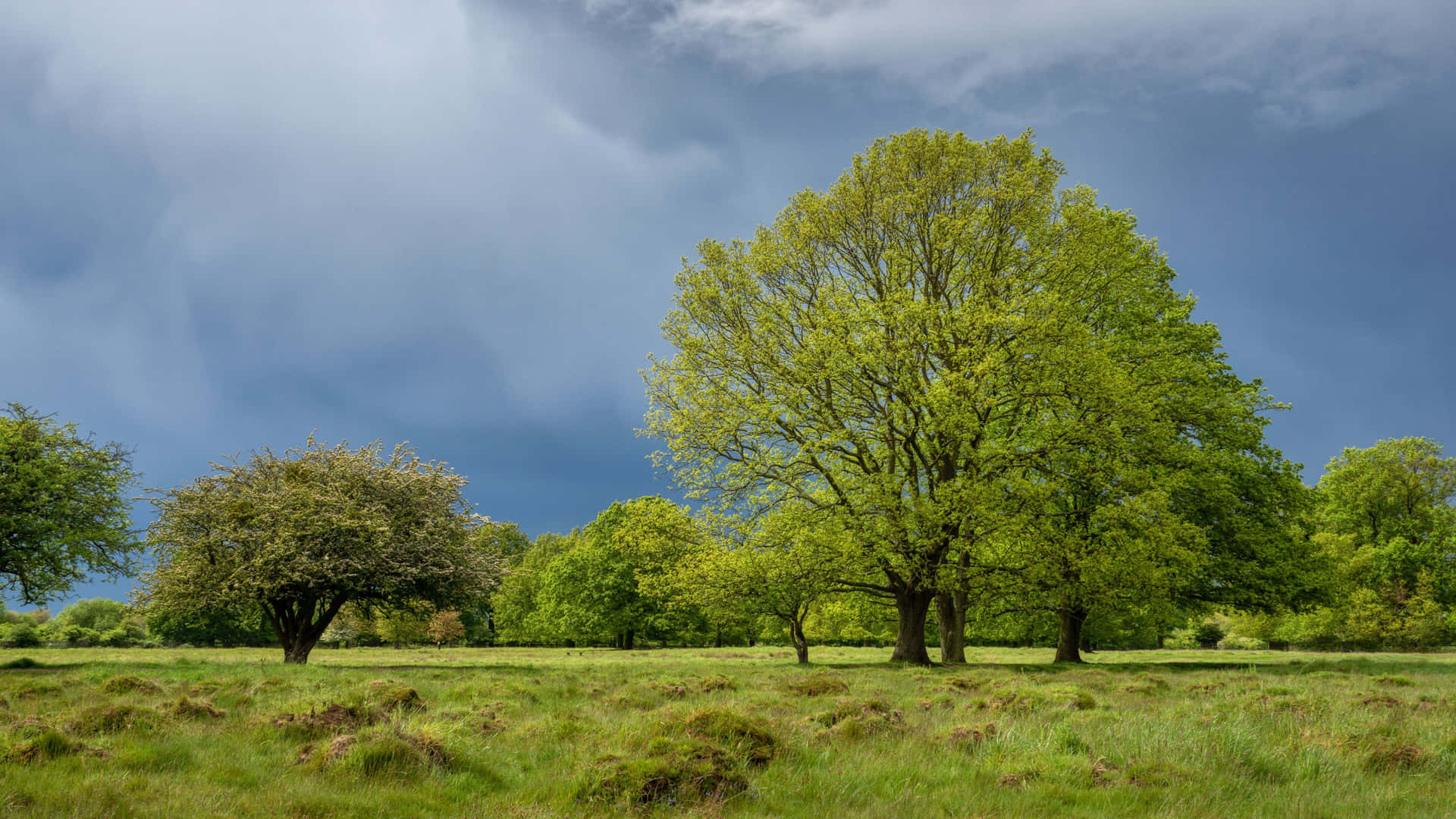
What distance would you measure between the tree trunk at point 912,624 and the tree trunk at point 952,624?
85 centimetres

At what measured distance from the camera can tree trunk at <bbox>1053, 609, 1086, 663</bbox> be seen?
29391mm

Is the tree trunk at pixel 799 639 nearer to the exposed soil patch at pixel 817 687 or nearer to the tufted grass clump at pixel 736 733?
the exposed soil patch at pixel 817 687

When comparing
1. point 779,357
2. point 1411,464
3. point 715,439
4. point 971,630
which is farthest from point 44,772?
point 1411,464

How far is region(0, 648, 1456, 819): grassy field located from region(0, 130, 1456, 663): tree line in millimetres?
10843

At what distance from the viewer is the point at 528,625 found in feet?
224

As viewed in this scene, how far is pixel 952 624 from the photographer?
92.1 ft

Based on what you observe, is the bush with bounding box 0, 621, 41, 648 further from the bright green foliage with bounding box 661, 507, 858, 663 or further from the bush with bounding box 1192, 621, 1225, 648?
the bush with bounding box 1192, 621, 1225, 648

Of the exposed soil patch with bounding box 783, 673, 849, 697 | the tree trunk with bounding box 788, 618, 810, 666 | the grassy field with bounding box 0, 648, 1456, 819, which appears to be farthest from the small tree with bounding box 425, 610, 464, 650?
the exposed soil patch with bounding box 783, 673, 849, 697

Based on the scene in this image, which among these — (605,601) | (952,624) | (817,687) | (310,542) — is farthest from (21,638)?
(817,687)

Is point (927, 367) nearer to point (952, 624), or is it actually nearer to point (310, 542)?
point (952, 624)

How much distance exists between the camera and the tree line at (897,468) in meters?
22.3

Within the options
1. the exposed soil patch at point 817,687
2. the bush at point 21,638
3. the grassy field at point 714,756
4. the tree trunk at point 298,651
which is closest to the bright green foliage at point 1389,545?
the exposed soil patch at point 817,687

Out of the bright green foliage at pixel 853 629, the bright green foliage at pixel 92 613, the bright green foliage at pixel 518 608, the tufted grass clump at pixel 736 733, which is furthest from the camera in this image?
the bright green foliage at pixel 92 613

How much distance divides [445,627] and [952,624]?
56.8 meters
